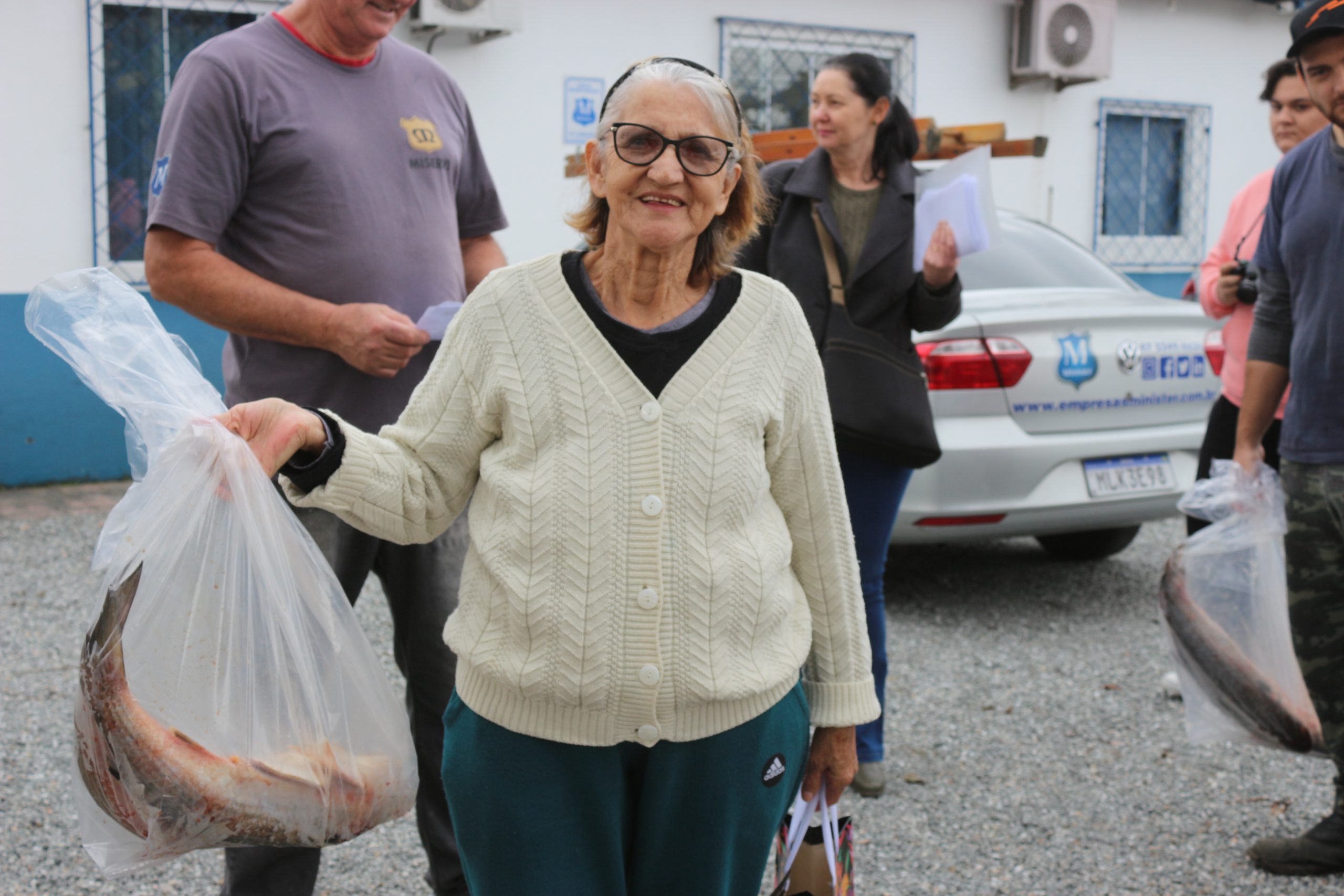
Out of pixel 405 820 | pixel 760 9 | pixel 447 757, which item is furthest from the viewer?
pixel 760 9

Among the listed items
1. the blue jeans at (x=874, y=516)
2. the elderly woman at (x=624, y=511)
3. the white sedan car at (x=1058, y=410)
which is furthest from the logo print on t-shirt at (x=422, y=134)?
the white sedan car at (x=1058, y=410)

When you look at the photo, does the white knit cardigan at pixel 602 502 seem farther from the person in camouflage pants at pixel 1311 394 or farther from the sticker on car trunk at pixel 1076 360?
the sticker on car trunk at pixel 1076 360

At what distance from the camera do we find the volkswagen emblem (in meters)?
4.71

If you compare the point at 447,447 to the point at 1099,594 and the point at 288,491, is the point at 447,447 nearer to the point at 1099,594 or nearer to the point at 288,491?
the point at 288,491

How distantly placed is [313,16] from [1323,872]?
293 centimetres

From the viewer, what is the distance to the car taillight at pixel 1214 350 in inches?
193

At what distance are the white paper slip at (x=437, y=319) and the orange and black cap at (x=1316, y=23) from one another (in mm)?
1737

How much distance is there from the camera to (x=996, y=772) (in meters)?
3.54

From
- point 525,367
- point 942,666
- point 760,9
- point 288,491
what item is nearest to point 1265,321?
point 942,666

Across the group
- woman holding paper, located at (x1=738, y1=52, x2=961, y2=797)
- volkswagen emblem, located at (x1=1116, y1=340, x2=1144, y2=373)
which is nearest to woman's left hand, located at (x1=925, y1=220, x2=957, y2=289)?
woman holding paper, located at (x1=738, y1=52, x2=961, y2=797)

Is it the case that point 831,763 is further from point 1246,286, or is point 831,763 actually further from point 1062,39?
point 1062,39

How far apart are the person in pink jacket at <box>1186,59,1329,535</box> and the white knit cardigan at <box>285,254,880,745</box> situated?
241 centimetres

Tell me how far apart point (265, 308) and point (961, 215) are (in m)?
1.62

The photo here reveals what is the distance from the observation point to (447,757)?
5.90 ft
